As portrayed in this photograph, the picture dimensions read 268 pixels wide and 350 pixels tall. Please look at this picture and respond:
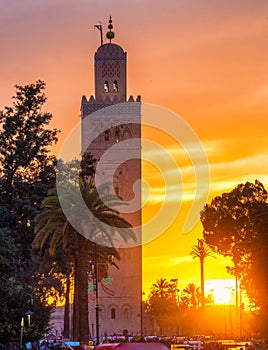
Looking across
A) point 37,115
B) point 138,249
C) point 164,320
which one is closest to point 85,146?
point 138,249

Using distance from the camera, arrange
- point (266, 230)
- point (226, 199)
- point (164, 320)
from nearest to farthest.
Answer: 1. point (266, 230)
2. point (226, 199)
3. point (164, 320)

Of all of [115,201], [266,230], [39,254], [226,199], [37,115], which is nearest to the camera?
[115,201]

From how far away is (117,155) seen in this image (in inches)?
4326

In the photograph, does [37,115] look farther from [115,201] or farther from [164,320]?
[164,320]

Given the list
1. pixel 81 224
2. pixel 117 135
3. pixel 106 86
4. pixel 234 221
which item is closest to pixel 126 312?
pixel 117 135

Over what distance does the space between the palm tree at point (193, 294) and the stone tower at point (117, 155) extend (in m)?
27.5

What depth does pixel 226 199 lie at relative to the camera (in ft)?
229

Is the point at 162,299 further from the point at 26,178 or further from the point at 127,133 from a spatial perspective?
the point at 26,178

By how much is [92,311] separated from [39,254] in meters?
47.5

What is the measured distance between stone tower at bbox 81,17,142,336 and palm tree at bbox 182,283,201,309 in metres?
27.5

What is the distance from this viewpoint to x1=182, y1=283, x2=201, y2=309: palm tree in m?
135

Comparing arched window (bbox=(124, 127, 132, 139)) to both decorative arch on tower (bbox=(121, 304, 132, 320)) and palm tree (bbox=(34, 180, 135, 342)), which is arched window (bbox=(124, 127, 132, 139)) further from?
palm tree (bbox=(34, 180, 135, 342))

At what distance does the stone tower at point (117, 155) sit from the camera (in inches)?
4215

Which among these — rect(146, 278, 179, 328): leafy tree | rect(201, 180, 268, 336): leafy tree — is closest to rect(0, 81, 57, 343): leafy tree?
rect(201, 180, 268, 336): leafy tree
